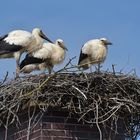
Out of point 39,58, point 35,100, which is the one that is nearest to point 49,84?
point 35,100

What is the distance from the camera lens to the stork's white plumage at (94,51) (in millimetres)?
10821

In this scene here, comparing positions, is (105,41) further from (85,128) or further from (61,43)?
(85,128)

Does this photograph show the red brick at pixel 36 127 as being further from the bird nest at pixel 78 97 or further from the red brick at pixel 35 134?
the bird nest at pixel 78 97

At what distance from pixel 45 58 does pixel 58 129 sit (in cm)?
314

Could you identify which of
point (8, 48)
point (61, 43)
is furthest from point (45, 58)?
point (8, 48)

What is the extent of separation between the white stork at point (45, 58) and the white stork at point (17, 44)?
151 millimetres

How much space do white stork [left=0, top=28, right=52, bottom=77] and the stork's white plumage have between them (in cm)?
87

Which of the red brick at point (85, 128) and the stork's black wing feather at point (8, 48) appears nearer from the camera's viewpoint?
the red brick at point (85, 128)

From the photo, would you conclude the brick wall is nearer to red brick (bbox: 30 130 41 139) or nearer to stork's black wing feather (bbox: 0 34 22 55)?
red brick (bbox: 30 130 41 139)

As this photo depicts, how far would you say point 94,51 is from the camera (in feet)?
35.9

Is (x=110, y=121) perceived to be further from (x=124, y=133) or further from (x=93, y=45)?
(x=93, y=45)

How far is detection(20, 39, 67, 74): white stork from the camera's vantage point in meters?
10.6

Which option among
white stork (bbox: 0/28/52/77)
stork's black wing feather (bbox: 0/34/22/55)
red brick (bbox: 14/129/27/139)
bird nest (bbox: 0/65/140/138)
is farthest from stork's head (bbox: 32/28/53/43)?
red brick (bbox: 14/129/27/139)

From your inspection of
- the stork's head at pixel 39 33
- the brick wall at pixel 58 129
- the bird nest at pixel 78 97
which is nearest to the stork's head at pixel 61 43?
the stork's head at pixel 39 33
